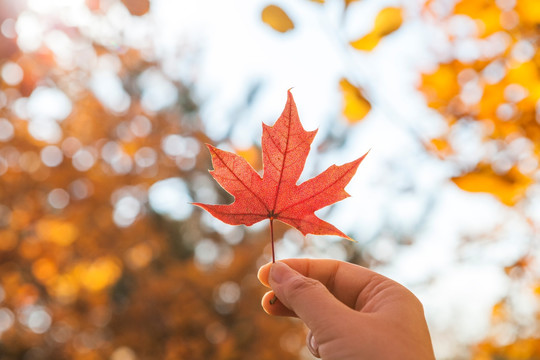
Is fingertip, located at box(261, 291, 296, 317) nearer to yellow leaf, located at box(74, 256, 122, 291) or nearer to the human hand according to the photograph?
the human hand

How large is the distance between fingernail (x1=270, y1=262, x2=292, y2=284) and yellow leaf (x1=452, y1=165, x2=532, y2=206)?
1326mm

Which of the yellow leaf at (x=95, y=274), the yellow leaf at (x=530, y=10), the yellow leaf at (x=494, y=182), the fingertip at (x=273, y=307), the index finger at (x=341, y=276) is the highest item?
the yellow leaf at (x=530, y=10)

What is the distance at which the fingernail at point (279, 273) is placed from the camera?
44.3 inches

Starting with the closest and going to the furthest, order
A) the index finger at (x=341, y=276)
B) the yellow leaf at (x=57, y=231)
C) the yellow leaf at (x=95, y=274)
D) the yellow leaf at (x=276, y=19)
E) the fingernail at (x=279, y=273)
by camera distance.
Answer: the fingernail at (x=279, y=273) < the index finger at (x=341, y=276) < the yellow leaf at (x=276, y=19) < the yellow leaf at (x=95, y=274) < the yellow leaf at (x=57, y=231)

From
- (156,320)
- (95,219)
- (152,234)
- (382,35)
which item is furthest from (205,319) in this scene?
(382,35)

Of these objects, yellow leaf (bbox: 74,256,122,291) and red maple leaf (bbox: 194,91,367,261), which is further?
yellow leaf (bbox: 74,256,122,291)

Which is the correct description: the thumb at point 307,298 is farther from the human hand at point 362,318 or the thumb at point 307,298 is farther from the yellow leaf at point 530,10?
the yellow leaf at point 530,10

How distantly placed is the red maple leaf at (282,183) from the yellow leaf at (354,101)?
1.31m

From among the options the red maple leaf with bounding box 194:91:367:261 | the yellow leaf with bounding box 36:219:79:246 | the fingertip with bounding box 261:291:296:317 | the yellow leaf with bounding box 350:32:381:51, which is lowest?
the yellow leaf with bounding box 36:219:79:246

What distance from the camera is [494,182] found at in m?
2.21

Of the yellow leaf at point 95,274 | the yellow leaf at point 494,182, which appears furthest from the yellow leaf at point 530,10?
the yellow leaf at point 95,274

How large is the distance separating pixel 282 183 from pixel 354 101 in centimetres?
142

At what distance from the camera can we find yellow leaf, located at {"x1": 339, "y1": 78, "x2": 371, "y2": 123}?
222 cm

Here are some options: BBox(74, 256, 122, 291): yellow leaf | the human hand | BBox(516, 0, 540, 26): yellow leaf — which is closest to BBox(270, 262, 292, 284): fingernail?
the human hand
